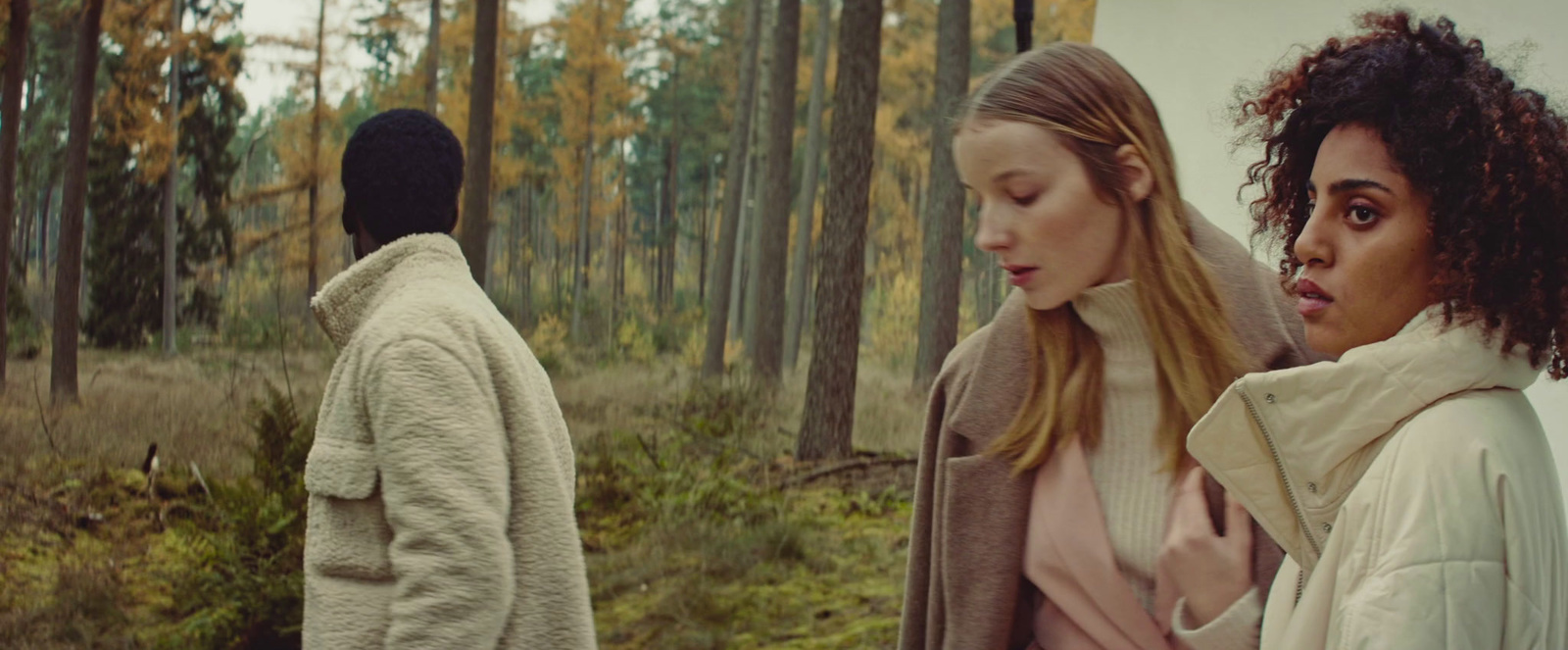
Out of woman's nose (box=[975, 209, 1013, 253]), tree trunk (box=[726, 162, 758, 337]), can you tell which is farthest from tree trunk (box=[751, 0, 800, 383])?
woman's nose (box=[975, 209, 1013, 253])

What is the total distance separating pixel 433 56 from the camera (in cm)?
721

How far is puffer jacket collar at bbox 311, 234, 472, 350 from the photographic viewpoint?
1918 mm

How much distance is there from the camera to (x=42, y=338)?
15.9 feet

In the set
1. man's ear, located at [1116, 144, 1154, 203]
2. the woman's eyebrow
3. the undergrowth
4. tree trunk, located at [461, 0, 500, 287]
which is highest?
tree trunk, located at [461, 0, 500, 287]

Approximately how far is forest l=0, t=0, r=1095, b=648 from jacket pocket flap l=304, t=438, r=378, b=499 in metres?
0.98

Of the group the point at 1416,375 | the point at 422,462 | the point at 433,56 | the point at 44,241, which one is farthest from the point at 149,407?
the point at 1416,375

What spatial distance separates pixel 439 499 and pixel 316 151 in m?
4.67

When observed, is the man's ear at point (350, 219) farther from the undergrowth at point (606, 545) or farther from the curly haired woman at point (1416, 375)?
the undergrowth at point (606, 545)

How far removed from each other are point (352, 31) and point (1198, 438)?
6.07m

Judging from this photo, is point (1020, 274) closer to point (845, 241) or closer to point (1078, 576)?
point (1078, 576)

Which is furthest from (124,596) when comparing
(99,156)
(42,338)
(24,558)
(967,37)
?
(967,37)

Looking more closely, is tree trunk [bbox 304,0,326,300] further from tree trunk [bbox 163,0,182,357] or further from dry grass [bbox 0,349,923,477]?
tree trunk [bbox 163,0,182,357]

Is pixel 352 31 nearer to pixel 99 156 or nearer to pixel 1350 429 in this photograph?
pixel 99 156

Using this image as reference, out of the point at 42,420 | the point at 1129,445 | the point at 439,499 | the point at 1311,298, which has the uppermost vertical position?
the point at 1311,298
